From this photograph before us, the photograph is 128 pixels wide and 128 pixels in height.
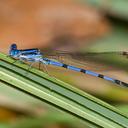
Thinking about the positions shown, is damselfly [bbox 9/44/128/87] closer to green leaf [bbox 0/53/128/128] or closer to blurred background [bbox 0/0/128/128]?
blurred background [bbox 0/0/128/128]

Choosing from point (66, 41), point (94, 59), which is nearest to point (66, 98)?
point (94, 59)

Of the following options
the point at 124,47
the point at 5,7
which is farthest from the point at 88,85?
the point at 5,7

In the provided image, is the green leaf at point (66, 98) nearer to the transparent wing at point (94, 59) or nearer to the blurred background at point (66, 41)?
the blurred background at point (66, 41)

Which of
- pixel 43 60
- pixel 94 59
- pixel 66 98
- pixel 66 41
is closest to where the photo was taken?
pixel 66 98

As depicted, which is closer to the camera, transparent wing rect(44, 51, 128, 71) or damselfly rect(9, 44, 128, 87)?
transparent wing rect(44, 51, 128, 71)

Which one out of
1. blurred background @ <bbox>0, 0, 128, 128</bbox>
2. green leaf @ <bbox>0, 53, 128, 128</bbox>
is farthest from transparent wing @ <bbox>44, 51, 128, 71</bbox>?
green leaf @ <bbox>0, 53, 128, 128</bbox>

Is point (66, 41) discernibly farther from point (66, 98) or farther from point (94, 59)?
point (66, 98)

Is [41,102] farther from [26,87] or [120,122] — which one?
[120,122]
